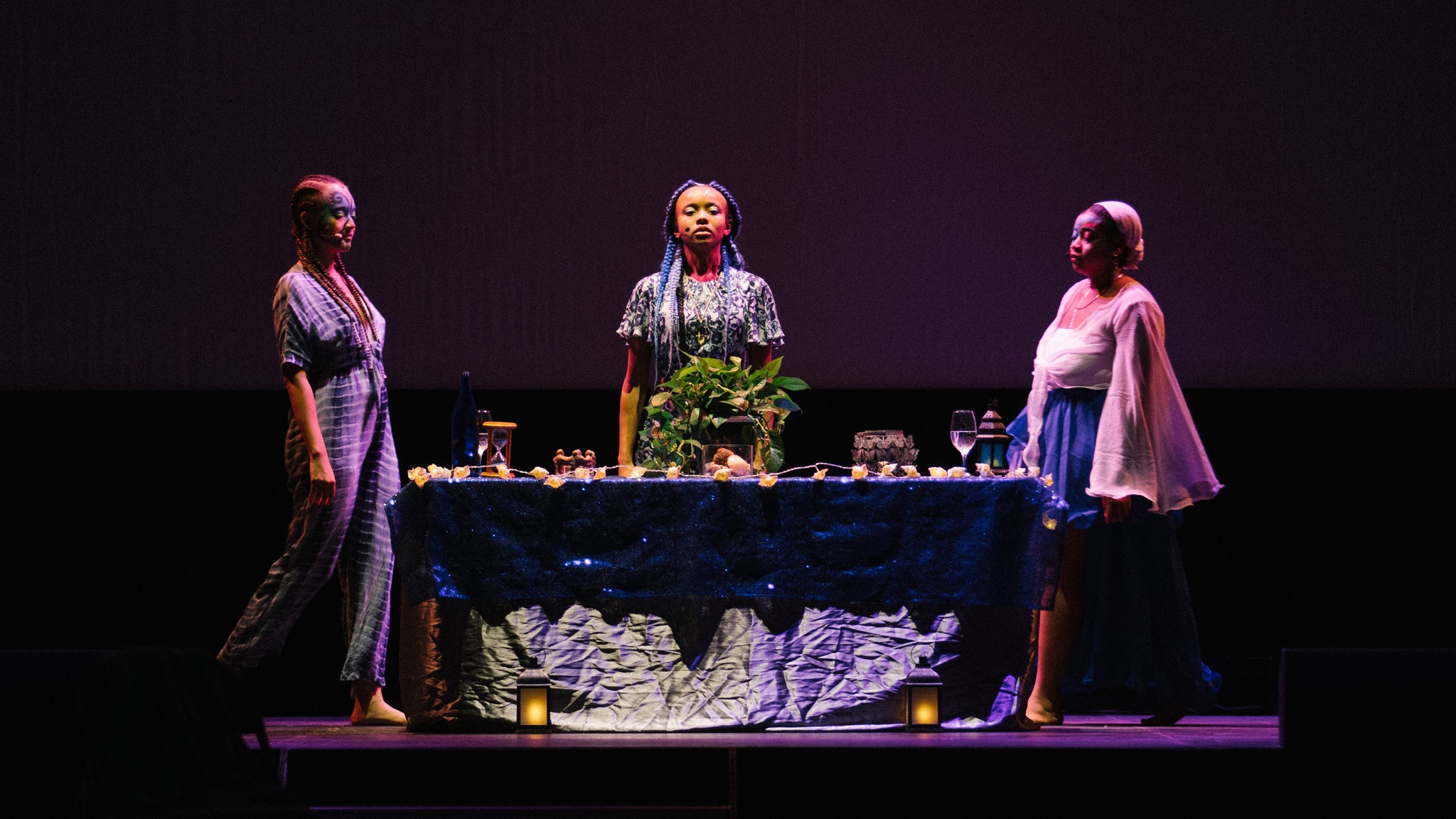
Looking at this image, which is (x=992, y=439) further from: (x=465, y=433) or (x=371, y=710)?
(x=371, y=710)

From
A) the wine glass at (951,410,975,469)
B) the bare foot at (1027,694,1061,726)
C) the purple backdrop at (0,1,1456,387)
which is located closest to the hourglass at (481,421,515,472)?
the wine glass at (951,410,975,469)

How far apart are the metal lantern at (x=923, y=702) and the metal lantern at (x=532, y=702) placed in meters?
0.88

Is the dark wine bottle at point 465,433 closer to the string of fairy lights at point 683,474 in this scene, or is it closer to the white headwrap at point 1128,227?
the string of fairy lights at point 683,474

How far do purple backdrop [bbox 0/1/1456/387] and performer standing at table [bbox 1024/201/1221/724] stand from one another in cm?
114

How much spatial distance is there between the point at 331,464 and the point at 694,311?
3.59 feet

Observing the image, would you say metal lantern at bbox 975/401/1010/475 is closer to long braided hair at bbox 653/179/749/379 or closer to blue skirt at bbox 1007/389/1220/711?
blue skirt at bbox 1007/389/1220/711

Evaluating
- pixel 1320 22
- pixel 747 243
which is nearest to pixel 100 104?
pixel 747 243

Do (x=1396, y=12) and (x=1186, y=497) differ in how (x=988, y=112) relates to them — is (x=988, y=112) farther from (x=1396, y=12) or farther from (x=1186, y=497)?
(x=1186, y=497)

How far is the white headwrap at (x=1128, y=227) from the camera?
3.56 m

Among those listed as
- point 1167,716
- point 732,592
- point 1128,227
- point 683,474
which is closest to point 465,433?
point 683,474

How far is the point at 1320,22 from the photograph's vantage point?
4781mm

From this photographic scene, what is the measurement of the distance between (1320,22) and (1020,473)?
2.64m

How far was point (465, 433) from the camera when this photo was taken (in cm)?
338

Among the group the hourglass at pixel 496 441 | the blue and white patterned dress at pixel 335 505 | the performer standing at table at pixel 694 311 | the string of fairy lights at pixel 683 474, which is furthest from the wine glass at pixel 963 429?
the blue and white patterned dress at pixel 335 505
